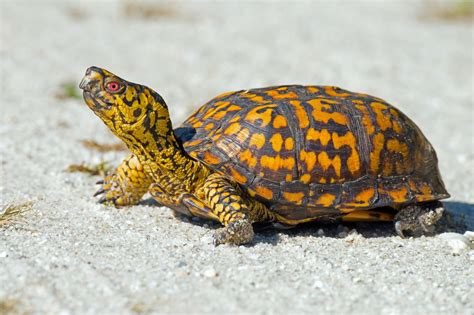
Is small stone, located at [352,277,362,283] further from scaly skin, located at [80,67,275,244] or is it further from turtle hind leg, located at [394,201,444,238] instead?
turtle hind leg, located at [394,201,444,238]

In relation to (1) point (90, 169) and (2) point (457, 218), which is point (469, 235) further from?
(1) point (90, 169)

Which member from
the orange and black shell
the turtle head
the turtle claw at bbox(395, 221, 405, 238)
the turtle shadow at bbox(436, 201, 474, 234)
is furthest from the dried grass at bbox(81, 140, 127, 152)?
the turtle shadow at bbox(436, 201, 474, 234)

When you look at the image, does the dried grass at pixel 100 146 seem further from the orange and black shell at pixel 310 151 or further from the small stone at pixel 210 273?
the small stone at pixel 210 273

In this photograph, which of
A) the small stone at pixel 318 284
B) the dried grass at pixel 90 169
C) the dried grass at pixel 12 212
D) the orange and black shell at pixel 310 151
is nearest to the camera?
the small stone at pixel 318 284

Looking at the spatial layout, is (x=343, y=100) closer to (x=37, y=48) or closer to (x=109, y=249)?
(x=109, y=249)

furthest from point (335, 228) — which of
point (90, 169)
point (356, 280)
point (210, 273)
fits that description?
point (90, 169)

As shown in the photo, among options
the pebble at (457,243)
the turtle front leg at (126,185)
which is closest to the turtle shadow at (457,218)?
the pebble at (457,243)
